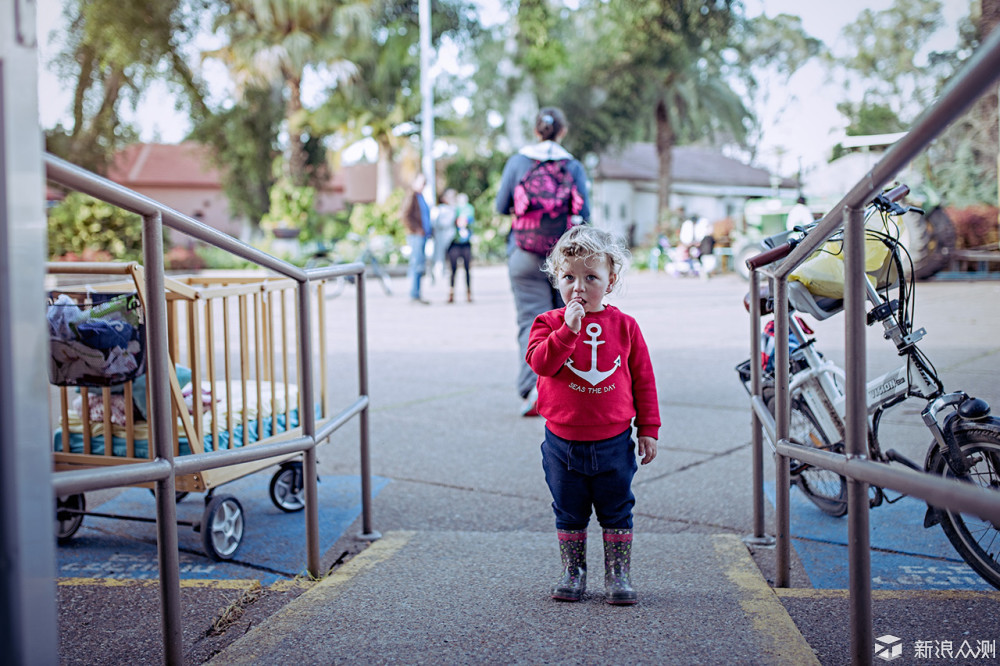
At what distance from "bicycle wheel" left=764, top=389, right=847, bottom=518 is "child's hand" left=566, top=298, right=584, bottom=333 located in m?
1.54

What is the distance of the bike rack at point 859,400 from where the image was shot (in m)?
1.62

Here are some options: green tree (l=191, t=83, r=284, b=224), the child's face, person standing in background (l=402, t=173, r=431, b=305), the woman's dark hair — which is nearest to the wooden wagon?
the child's face

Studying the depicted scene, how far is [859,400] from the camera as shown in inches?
91.0

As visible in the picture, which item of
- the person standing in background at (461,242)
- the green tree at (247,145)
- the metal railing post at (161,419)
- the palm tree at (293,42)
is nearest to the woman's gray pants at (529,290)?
the metal railing post at (161,419)

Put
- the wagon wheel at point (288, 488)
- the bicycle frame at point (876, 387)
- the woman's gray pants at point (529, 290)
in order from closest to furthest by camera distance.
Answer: the bicycle frame at point (876, 387)
the wagon wheel at point (288, 488)
the woman's gray pants at point (529, 290)

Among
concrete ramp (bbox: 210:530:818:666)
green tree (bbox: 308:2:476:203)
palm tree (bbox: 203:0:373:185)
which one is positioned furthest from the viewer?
green tree (bbox: 308:2:476:203)

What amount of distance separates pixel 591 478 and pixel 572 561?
29 centimetres

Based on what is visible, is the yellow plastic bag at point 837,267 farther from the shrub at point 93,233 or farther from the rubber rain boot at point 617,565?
the shrub at point 93,233

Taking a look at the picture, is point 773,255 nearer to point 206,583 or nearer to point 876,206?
point 876,206

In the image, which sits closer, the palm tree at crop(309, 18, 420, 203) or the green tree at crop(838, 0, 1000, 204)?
the palm tree at crop(309, 18, 420, 203)

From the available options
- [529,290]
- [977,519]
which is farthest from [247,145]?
[977,519]

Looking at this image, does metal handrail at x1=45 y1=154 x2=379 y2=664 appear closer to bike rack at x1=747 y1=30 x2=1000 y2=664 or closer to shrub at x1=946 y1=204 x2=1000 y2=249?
bike rack at x1=747 y1=30 x2=1000 y2=664

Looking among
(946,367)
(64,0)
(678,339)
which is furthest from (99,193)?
(64,0)

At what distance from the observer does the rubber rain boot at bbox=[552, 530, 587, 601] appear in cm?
303
